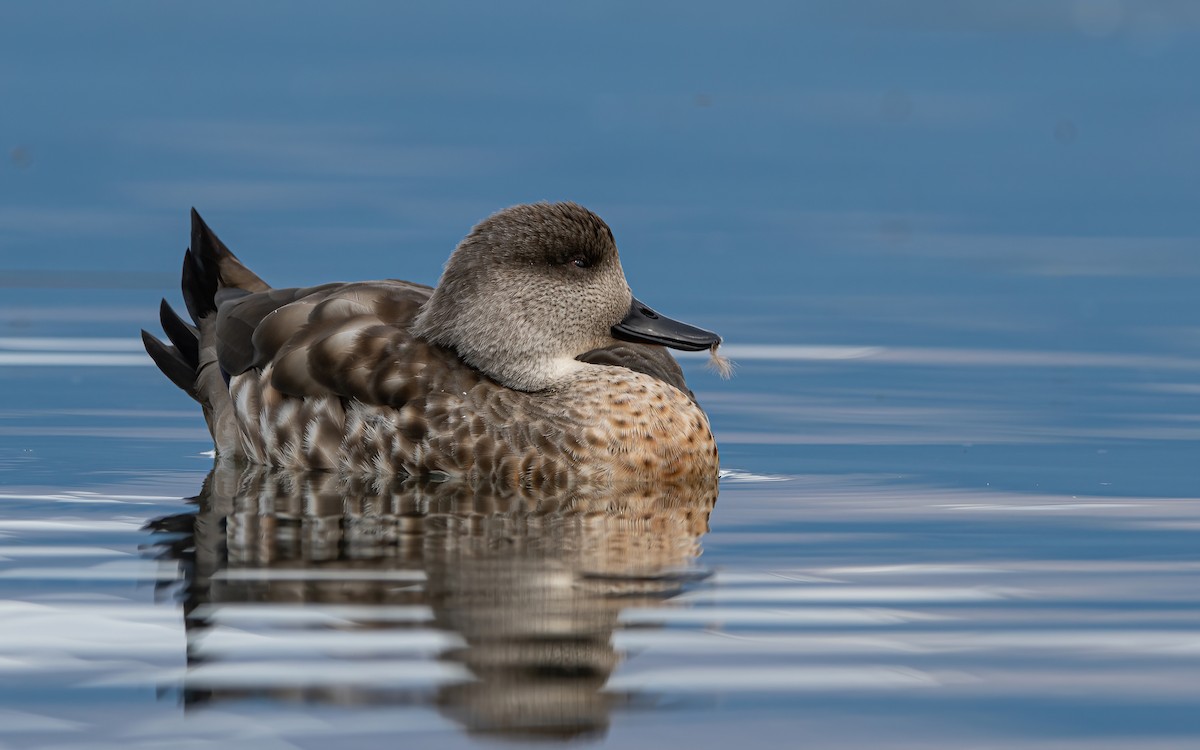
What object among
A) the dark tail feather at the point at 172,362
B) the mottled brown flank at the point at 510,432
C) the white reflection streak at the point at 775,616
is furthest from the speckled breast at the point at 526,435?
the white reflection streak at the point at 775,616

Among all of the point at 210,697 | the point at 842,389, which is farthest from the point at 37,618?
the point at 842,389

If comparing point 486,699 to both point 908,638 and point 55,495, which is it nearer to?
point 908,638

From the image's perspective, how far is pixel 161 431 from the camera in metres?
11.1

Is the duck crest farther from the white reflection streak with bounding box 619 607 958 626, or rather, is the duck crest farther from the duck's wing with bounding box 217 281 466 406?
the white reflection streak with bounding box 619 607 958 626

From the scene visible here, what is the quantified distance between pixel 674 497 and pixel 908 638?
2863mm

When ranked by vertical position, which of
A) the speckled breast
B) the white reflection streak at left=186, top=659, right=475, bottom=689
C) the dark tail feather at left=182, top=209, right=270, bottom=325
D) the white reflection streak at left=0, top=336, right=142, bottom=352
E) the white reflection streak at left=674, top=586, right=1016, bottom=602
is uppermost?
the dark tail feather at left=182, top=209, right=270, bottom=325

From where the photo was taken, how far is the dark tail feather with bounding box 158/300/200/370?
11211 millimetres

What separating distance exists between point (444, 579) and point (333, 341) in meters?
2.90

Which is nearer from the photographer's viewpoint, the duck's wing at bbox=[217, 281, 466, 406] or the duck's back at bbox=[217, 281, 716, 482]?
the duck's back at bbox=[217, 281, 716, 482]

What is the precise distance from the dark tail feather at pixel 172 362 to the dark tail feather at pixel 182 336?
0.09 ft

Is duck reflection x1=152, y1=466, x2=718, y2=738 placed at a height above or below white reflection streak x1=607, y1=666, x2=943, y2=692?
above

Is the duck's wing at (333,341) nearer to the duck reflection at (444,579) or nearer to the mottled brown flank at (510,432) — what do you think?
the mottled brown flank at (510,432)

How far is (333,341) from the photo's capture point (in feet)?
32.3

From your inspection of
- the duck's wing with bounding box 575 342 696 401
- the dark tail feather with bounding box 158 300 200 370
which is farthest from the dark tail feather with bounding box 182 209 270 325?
the duck's wing with bounding box 575 342 696 401
